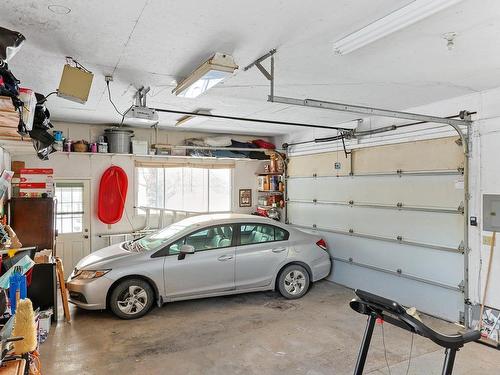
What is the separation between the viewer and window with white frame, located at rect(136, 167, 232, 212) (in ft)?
23.5

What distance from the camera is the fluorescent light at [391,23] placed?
7.06ft

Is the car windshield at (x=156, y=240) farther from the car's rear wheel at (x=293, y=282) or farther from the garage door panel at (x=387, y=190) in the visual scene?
the garage door panel at (x=387, y=190)

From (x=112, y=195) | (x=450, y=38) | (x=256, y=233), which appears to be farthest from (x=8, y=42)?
(x=112, y=195)

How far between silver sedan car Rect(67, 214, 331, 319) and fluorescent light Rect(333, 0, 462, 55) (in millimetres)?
3237

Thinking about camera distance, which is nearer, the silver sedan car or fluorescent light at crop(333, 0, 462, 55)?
fluorescent light at crop(333, 0, 462, 55)

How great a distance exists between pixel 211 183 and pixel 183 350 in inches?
175

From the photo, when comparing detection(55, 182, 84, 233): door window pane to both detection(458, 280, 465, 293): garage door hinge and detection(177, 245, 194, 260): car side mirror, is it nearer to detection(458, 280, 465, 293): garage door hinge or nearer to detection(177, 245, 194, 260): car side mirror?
detection(177, 245, 194, 260): car side mirror

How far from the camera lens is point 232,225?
5.42 m

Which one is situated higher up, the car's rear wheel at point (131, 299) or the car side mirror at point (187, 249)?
the car side mirror at point (187, 249)

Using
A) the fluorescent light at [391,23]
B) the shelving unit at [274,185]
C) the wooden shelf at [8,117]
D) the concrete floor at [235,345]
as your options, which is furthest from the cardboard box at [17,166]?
the fluorescent light at [391,23]

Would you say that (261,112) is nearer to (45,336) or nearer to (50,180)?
(50,180)

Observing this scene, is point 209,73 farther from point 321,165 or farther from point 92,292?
point 321,165

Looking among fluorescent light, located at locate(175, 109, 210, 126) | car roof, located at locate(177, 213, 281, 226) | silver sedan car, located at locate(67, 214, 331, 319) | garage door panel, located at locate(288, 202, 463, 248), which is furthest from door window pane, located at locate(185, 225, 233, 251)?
garage door panel, located at locate(288, 202, 463, 248)

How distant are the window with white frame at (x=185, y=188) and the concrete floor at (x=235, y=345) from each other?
267 centimetres
